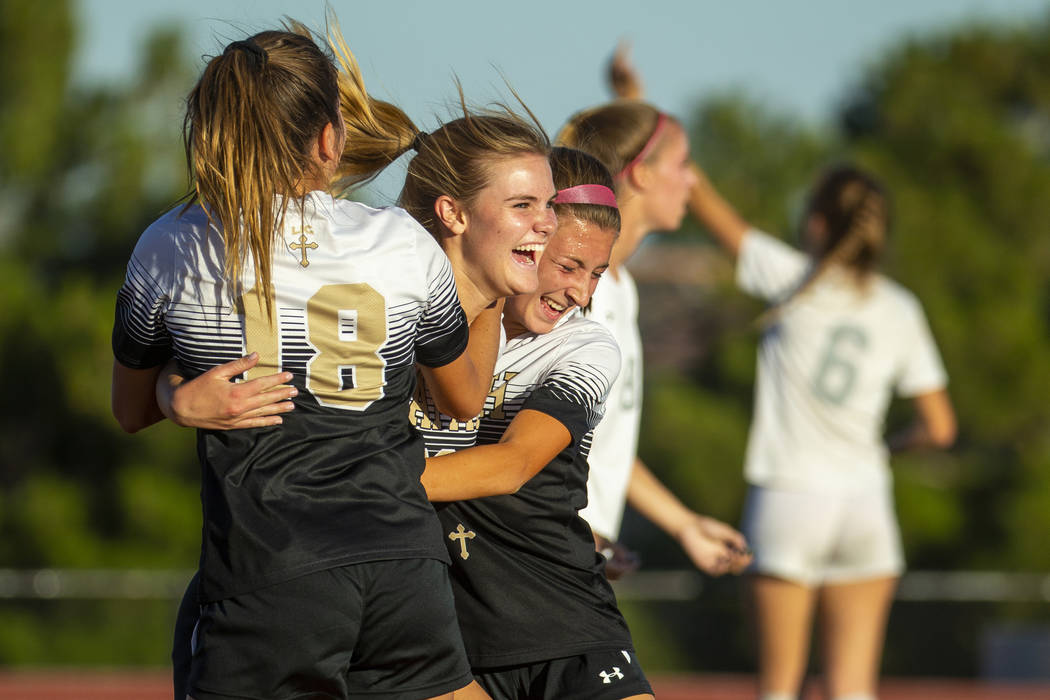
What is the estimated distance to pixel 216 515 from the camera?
2.27 metres

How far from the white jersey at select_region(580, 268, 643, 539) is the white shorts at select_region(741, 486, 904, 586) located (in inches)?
75.3

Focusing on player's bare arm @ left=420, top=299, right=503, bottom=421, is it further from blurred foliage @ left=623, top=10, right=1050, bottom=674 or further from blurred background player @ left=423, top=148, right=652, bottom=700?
blurred foliage @ left=623, top=10, right=1050, bottom=674

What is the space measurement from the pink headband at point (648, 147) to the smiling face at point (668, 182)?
35 millimetres

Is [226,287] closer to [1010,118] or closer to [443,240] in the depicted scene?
[443,240]

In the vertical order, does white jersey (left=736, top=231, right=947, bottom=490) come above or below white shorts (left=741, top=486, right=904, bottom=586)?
above

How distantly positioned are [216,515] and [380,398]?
0.33m

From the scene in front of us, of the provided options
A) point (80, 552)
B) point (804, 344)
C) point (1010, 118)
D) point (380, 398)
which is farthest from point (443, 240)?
point (1010, 118)

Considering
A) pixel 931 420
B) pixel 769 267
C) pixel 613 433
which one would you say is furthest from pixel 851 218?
pixel 613 433

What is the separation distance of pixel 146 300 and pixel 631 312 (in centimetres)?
170

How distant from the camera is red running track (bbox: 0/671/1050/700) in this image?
11961mm

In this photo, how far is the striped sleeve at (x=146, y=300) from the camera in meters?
2.31

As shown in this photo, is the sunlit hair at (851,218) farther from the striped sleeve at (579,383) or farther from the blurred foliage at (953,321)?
the blurred foliage at (953,321)

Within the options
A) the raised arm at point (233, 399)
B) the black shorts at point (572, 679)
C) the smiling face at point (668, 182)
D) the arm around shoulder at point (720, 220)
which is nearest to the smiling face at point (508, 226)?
the raised arm at point (233, 399)

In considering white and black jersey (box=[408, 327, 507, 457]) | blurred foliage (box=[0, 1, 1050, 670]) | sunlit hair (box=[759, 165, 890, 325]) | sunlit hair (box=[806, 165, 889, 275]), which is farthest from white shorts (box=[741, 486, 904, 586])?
blurred foliage (box=[0, 1, 1050, 670])
